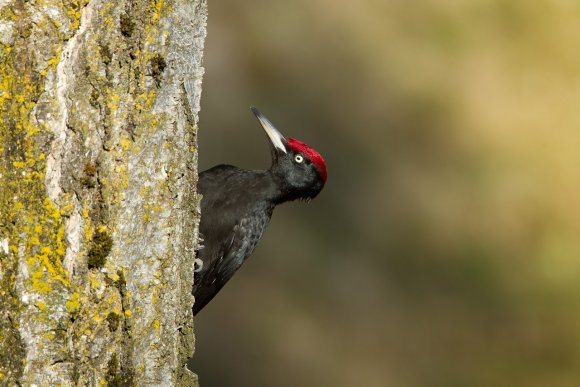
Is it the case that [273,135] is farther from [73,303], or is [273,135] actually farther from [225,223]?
[73,303]

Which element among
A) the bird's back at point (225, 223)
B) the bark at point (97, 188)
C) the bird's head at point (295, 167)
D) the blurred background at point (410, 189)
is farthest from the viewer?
the blurred background at point (410, 189)

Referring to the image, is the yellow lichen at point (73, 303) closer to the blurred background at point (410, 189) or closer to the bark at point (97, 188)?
the bark at point (97, 188)

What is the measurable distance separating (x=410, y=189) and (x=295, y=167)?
343 centimetres

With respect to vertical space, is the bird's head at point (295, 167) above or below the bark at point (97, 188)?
below

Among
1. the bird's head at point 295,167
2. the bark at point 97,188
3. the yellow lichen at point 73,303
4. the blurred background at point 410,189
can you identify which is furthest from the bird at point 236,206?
the blurred background at point 410,189

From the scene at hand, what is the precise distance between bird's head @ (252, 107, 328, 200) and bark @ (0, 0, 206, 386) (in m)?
2.30

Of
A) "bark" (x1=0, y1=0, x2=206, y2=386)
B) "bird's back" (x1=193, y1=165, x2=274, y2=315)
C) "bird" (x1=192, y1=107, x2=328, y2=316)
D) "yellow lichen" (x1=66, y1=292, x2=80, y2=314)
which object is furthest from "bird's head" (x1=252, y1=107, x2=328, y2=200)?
"yellow lichen" (x1=66, y1=292, x2=80, y2=314)

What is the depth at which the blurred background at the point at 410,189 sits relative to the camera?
8.45 m

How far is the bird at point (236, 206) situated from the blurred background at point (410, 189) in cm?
Answer: 286

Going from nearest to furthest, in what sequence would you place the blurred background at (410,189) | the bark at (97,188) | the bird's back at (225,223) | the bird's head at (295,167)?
the bark at (97,188) → the bird's back at (225,223) → the bird's head at (295,167) → the blurred background at (410,189)

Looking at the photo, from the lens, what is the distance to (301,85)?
8594mm

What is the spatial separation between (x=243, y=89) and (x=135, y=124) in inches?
224

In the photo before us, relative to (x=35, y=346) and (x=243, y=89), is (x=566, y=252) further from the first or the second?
(x=35, y=346)

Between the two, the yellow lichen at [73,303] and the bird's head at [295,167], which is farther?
the bird's head at [295,167]
